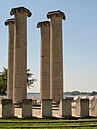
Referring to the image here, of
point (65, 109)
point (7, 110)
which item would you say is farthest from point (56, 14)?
point (7, 110)

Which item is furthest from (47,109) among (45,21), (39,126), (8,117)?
(45,21)

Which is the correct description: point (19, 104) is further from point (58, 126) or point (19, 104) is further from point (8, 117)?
point (58, 126)

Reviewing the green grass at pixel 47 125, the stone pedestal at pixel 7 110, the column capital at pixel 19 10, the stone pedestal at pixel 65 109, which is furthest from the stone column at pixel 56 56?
the green grass at pixel 47 125

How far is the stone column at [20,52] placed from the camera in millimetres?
37094

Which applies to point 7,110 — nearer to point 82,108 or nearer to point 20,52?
A: point 82,108

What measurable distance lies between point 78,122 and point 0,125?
5.77m

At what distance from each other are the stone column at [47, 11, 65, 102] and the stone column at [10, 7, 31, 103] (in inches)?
131

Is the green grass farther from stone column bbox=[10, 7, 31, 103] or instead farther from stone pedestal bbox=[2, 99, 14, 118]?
stone column bbox=[10, 7, 31, 103]

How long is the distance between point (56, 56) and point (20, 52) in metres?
4.48

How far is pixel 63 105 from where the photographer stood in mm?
27281

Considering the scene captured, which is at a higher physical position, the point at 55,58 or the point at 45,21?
the point at 45,21

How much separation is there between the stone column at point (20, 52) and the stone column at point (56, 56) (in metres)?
3.34

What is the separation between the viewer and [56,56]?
1535 inches

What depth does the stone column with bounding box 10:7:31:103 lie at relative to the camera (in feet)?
122
